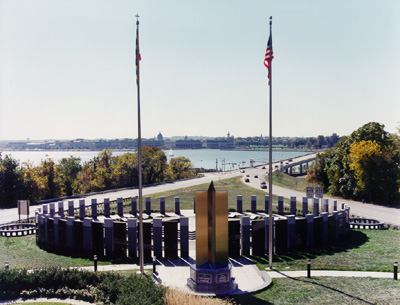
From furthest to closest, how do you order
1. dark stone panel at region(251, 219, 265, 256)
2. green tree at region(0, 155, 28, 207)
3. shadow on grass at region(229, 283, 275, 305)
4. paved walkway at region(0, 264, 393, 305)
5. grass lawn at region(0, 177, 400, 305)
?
1. green tree at region(0, 155, 28, 207)
2. dark stone panel at region(251, 219, 265, 256)
3. paved walkway at region(0, 264, 393, 305)
4. grass lawn at region(0, 177, 400, 305)
5. shadow on grass at region(229, 283, 275, 305)

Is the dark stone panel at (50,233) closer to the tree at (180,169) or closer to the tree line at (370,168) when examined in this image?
the tree line at (370,168)

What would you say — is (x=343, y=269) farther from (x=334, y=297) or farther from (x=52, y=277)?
(x=52, y=277)

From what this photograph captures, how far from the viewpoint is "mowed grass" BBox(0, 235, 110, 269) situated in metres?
21.3

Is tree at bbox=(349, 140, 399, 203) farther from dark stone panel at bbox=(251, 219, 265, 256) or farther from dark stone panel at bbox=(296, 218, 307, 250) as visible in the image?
dark stone panel at bbox=(251, 219, 265, 256)

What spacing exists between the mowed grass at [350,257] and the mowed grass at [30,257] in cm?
1048

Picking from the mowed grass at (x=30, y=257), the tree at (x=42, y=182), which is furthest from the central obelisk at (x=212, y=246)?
the tree at (x=42, y=182)

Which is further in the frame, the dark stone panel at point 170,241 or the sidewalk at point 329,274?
the dark stone panel at point 170,241

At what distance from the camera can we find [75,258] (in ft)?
74.4

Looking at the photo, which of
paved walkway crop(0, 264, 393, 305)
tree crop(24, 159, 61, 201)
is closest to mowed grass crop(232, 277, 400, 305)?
paved walkway crop(0, 264, 393, 305)

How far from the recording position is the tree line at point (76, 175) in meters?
52.3

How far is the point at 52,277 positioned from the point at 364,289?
13.4m

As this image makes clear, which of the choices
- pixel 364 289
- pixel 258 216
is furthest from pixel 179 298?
pixel 258 216

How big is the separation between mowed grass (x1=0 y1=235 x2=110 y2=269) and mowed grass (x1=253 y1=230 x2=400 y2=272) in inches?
412

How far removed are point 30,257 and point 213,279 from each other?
12147 millimetres
